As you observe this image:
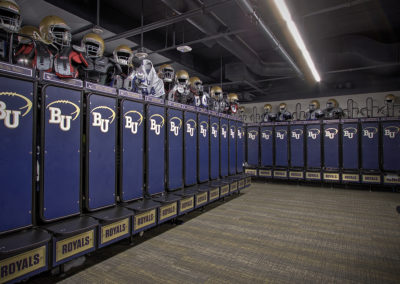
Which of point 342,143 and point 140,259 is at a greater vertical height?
point 342,143

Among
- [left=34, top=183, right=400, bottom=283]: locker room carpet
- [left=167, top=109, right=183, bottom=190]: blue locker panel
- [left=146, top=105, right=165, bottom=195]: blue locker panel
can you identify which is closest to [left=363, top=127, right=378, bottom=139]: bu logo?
[left=34, top=183, right=400, bottom=283]: locker room carpet

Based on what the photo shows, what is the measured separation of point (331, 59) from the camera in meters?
6.96

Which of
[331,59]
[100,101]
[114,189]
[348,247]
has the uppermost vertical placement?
[331,59]

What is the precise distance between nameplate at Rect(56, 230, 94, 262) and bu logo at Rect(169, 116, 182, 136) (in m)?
2.10

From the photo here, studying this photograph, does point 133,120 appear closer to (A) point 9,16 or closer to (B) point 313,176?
(A) point 9,16

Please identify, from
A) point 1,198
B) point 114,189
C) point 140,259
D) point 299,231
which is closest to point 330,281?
point 299,231

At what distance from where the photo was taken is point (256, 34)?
655cm

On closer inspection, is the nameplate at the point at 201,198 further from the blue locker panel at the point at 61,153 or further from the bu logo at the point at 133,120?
the blue locker panel at the point at 61,153

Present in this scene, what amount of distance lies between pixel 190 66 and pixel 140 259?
653 centimetres

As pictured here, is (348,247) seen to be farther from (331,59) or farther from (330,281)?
(331,59)

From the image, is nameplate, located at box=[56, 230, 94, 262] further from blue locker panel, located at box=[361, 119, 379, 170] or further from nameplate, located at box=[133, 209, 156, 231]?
blue locker panel, located at box=[361, 119, 379, 170]

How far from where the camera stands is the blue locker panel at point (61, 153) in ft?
7.66

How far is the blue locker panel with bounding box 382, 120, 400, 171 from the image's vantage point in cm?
686

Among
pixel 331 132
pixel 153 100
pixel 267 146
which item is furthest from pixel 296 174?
pixel 153 100
